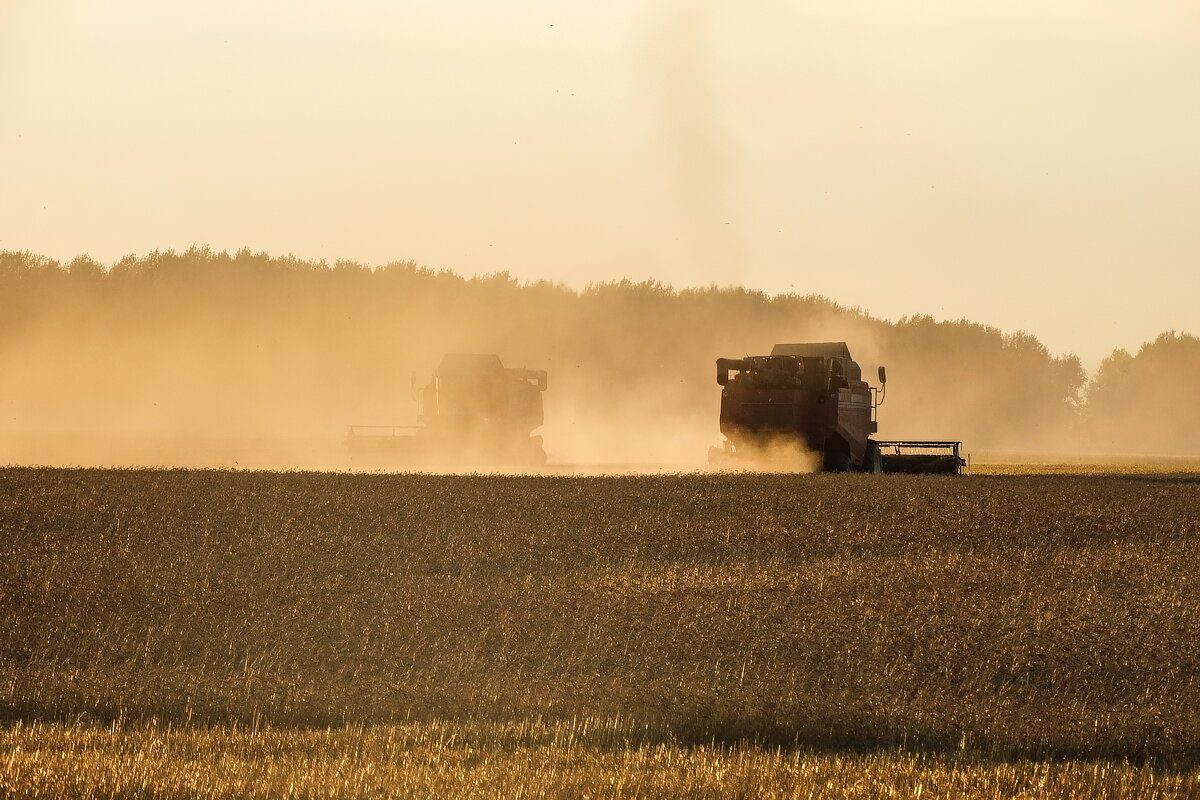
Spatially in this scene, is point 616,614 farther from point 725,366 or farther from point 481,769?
point 725,366

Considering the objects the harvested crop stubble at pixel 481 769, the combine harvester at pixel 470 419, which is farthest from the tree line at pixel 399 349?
the harvested crop stubble at pixel 481 769

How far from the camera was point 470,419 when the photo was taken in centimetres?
4044

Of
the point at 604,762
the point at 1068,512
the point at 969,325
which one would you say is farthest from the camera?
the point at 969,325

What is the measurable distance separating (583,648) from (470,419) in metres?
27.5

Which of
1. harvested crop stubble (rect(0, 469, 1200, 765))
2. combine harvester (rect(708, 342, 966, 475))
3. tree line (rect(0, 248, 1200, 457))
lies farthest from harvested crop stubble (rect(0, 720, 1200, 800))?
tree line (rect(0, 248, 1200, 457))

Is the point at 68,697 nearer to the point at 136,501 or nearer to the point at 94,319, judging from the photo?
the point at 136,501

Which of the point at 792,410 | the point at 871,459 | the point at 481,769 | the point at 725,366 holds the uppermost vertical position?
the point at 725,366

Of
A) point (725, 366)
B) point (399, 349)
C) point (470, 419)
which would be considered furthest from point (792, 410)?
point (399, 349)

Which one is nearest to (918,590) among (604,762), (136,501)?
(604,762)

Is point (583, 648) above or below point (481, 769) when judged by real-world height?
above

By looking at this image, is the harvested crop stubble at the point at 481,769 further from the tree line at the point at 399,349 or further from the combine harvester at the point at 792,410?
the tree line at the point at 399,349

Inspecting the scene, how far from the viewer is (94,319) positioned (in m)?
75.9

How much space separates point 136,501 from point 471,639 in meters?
10.2

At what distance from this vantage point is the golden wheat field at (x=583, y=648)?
30.0ft
